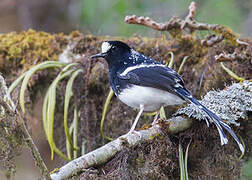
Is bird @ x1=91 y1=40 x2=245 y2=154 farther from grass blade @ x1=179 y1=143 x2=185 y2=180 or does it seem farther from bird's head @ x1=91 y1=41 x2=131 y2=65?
grass blade @ x1=179 y1=143 x2=185 y2=180

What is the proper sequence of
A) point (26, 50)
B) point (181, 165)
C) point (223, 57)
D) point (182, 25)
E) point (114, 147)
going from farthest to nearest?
point (26, 50) → point (182, 25) → point (223, 57) → point (181, 165) → point (114, 147)

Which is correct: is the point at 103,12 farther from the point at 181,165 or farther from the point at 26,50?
the point at 181,165

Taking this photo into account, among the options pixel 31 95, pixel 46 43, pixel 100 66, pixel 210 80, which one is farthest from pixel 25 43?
pixel 210 80

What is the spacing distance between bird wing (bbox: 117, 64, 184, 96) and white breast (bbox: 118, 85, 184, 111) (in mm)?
51

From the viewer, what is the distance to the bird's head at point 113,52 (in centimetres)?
326

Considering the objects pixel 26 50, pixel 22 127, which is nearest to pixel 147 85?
pixel 22 127

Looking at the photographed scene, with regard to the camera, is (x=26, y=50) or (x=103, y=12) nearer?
(x=26, y=50)

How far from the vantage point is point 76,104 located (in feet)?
11.8

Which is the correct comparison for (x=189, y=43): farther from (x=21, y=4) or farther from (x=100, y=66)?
(x=21, y=4)

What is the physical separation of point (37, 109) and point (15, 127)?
237 cm

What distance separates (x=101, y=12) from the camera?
19.9 ft

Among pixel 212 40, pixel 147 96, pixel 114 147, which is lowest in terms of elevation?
pixel 114 147

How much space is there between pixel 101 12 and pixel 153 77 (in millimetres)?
3481

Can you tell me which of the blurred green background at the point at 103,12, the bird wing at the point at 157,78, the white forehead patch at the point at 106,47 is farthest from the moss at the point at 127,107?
the blurred green background at the point at 103,12
